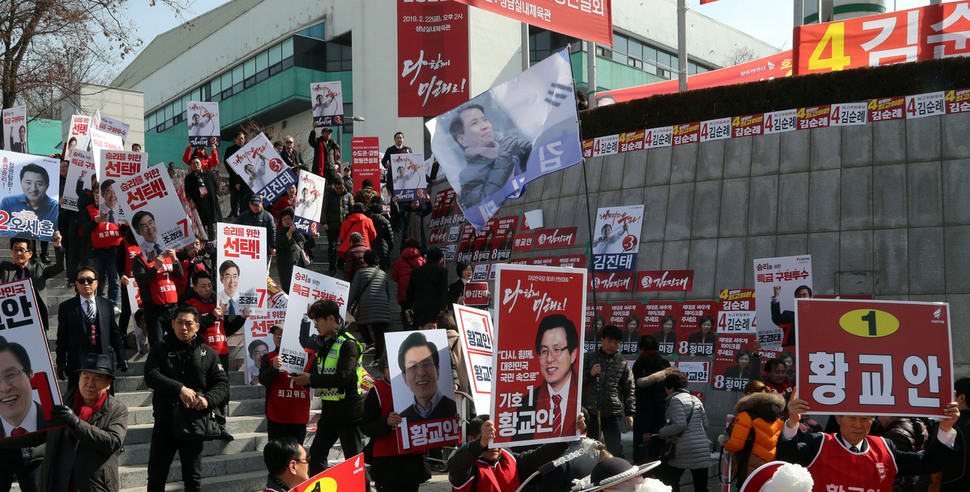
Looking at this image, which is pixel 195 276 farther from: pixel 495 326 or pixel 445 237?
pixel 445 237

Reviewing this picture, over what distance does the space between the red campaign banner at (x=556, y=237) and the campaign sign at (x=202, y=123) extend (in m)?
7.87

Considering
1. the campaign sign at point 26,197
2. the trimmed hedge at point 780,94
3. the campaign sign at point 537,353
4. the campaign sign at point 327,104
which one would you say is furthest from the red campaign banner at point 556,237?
the campaign sign at point 537,353

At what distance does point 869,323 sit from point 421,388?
3044mm

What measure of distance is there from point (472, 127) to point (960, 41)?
7.94 metres

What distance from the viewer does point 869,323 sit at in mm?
5688

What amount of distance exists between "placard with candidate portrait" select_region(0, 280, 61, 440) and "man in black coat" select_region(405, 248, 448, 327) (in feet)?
22.2

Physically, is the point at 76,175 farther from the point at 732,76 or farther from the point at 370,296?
the point at 732,76

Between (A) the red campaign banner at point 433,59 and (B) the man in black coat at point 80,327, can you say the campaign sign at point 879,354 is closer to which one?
(B) the man in black coat at point 80,327

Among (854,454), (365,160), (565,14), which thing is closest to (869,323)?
(854,454)

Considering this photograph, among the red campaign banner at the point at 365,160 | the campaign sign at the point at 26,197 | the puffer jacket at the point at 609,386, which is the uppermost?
the red campaign banner at the point at 365,160

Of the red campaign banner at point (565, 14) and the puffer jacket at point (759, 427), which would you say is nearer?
the puffer jacket at point (759, 427)

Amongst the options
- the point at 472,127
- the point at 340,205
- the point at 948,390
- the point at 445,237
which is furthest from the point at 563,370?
the point at 445,237

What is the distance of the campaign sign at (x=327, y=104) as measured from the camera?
20.3m

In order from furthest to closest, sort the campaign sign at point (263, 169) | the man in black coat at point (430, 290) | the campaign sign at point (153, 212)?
1. the campaign sign at point (263, 169)
2. the man in black coat at point (430, 290)
3. the campaign sign at point (153, 212)
